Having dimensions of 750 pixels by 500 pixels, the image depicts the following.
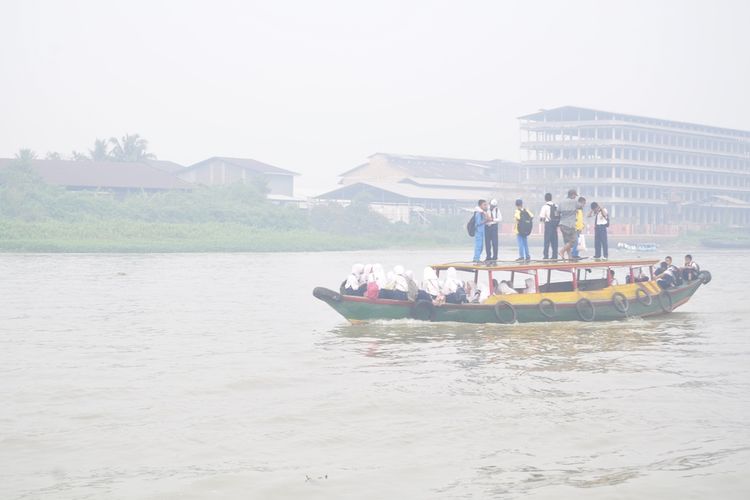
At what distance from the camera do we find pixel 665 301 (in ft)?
63.4

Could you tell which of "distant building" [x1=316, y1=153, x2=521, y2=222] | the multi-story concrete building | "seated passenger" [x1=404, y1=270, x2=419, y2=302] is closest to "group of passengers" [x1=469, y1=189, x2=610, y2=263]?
"seated passenger" [x1=404, y1=270, x2=419, y2=302]

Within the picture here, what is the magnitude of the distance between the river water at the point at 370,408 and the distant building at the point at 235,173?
48.5m

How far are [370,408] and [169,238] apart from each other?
136 feet

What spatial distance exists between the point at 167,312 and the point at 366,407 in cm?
1199

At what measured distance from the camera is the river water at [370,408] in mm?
8109

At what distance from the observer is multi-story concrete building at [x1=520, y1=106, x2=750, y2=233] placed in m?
73.5

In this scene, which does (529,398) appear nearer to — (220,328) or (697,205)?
(220,328)

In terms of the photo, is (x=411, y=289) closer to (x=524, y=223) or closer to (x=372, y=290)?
(x=372, y=290)

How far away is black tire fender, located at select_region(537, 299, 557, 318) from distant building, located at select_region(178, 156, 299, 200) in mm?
51215

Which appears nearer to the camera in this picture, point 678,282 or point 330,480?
point 330,480

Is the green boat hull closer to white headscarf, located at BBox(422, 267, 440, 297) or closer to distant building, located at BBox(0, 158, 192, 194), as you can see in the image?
white headscarf, located at BBox(422, 267, 440, 297)

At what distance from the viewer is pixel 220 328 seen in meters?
19.0

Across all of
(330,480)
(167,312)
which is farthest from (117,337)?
(330,480)

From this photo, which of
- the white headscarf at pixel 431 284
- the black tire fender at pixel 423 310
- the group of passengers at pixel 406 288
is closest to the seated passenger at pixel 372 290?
the group of passengers at pixel 406 288
